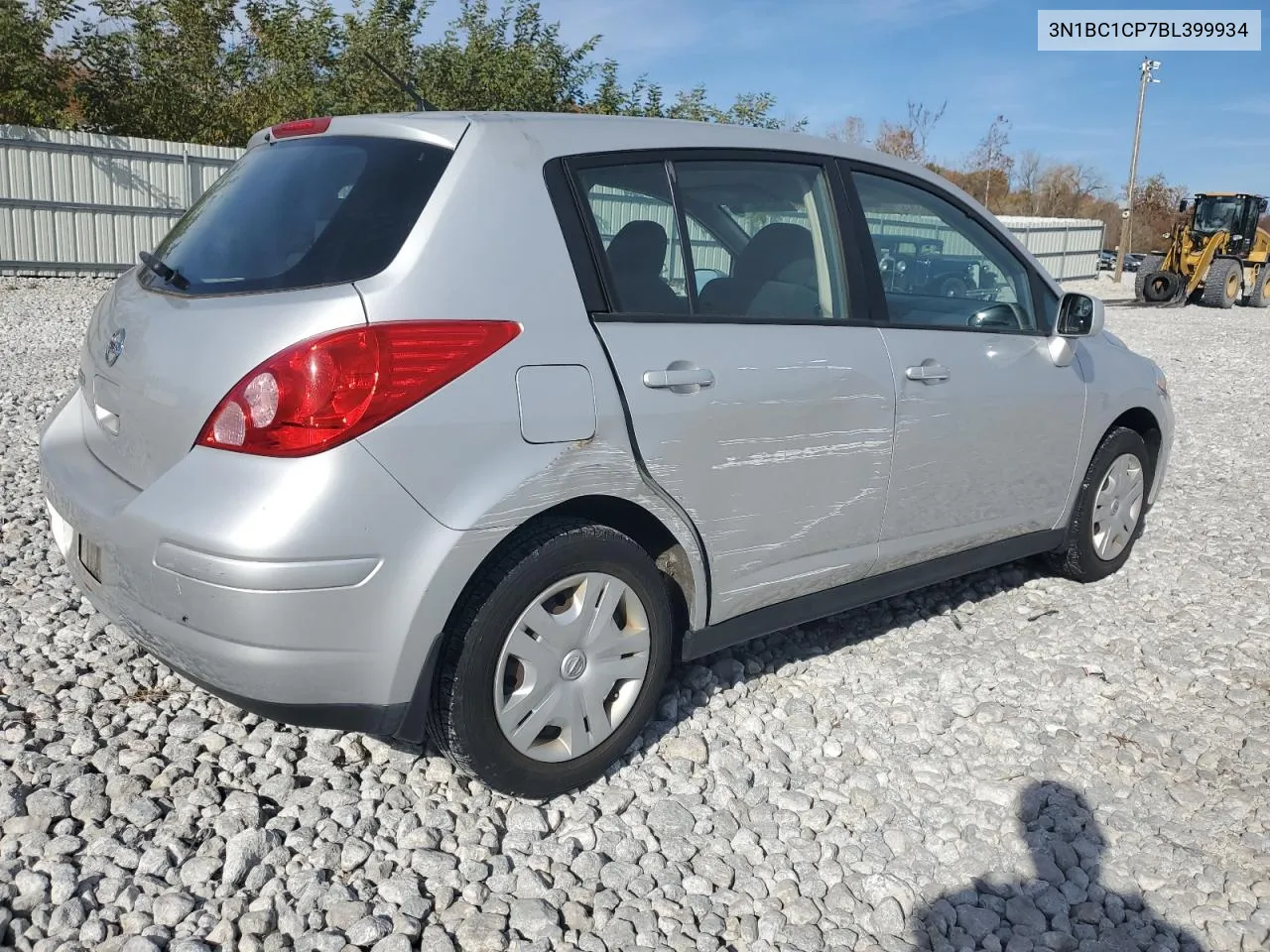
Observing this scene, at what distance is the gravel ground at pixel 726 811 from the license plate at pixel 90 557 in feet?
1.85

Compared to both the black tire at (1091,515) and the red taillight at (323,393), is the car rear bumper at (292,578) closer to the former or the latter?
the red taillight at (323,393)

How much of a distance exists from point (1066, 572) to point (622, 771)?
8.52 feet

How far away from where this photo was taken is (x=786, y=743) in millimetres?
3295

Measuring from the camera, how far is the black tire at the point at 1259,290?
982 inches

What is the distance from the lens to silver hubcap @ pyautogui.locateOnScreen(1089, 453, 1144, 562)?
4688 millimetres

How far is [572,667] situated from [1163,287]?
24.1 meters

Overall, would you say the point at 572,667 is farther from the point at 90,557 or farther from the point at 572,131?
the point at 572,131

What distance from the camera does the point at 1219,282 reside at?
933 inches

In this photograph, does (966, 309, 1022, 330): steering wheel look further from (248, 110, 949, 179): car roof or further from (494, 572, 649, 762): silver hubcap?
(494, 572, 649, 762): silver hubcap

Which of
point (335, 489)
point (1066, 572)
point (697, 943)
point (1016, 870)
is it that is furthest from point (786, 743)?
point (1066, 572)

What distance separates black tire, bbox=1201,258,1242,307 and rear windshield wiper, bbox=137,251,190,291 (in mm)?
25032

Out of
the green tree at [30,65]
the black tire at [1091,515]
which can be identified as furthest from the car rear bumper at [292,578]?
the green tree at [30,65]

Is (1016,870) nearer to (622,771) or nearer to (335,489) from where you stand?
(622,771)

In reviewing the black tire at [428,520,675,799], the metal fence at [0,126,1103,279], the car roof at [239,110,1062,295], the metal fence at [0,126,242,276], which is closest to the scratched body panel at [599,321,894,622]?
the black tire at [428,520,675,799]
